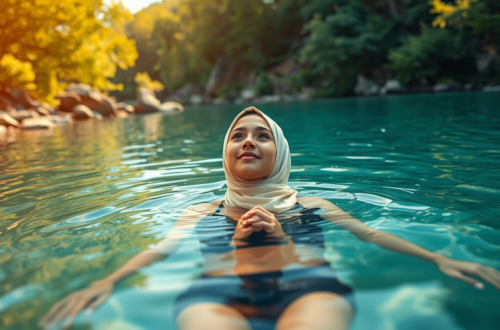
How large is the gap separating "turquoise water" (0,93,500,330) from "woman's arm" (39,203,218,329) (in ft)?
0.18

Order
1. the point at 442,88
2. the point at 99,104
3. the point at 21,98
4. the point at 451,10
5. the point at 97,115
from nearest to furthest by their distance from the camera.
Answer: the point at 451,10 → the point at 21,98 → the point at 97,115 → the point at 99,104 → the point at 442,88

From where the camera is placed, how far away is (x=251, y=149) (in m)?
2.82

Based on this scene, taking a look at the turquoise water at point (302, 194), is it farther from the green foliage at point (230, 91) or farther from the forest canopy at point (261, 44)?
the green foliage at point (230, 91)

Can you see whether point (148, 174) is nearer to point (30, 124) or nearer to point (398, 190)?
point (398, 190)

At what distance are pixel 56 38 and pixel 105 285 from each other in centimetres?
2086

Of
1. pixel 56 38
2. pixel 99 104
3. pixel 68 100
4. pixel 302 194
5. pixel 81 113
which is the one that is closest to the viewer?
pixel 302 194

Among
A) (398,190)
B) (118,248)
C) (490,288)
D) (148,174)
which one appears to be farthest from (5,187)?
(490,288)

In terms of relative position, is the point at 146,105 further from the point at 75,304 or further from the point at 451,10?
the point at 75,304

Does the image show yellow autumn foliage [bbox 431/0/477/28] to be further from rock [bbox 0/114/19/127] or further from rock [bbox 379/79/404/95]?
rock [bbox 0/114/19/127]

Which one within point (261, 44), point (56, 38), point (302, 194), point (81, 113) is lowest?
point (81, 113)

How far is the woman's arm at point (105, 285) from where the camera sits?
185cm

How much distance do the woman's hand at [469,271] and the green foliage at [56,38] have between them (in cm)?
1903

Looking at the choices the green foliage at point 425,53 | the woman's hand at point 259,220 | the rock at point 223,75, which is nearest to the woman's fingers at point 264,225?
the woman's hand at point 259,220

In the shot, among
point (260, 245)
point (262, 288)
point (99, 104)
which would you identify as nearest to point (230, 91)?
point (99, 104)
